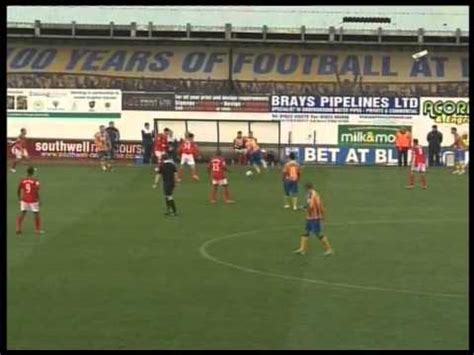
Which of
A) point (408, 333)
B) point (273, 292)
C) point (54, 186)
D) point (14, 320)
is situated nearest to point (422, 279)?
point (273, 292)

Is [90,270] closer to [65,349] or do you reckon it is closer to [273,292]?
[273,292]

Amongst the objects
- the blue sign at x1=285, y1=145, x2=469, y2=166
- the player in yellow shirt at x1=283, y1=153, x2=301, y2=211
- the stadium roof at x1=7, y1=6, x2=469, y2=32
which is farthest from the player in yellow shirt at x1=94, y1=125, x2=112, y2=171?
the player in yellow shirt at x1=283, y1=153, x2=301, y2=211

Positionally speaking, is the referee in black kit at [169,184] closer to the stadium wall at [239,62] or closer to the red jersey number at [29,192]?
the red jersey number at [29,192]

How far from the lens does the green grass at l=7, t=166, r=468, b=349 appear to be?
40.3 feet

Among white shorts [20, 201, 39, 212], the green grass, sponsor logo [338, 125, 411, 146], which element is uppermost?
sponsor logo [338, 125, 411, 146]

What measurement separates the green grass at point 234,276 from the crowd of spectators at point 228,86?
52.0 ft

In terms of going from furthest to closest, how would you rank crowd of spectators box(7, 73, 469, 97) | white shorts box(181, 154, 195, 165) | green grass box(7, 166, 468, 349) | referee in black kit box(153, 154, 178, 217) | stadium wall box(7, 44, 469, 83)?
1. stadium wall box(7, 44, 469, 83)
2. crowd of spectators box(7, 73, 469, 97)
3. white shorts box(181, 154, 195, 165)
4. referee in black kit box(153, 154, 178, 217)
5. green grass box(7, 166, 468, 349)

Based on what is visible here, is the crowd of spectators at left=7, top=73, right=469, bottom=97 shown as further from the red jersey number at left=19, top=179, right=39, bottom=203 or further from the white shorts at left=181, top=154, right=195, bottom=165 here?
the red jersey number at left=19, top=179, right=39, bottom=203

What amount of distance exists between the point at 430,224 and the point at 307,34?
26.1 meters

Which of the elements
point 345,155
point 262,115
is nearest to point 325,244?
point 345,155

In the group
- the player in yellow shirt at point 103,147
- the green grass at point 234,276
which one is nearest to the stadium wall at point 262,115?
the player in yellow shirt at point 103,147

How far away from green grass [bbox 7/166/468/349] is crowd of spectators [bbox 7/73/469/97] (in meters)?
15.9

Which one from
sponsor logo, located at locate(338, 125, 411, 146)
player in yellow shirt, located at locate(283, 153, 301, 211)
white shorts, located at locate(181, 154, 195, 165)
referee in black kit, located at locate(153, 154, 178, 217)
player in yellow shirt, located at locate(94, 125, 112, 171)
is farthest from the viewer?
sponsor logo, located at locate(338, 125, 411, 146)

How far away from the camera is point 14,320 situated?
1288cm
